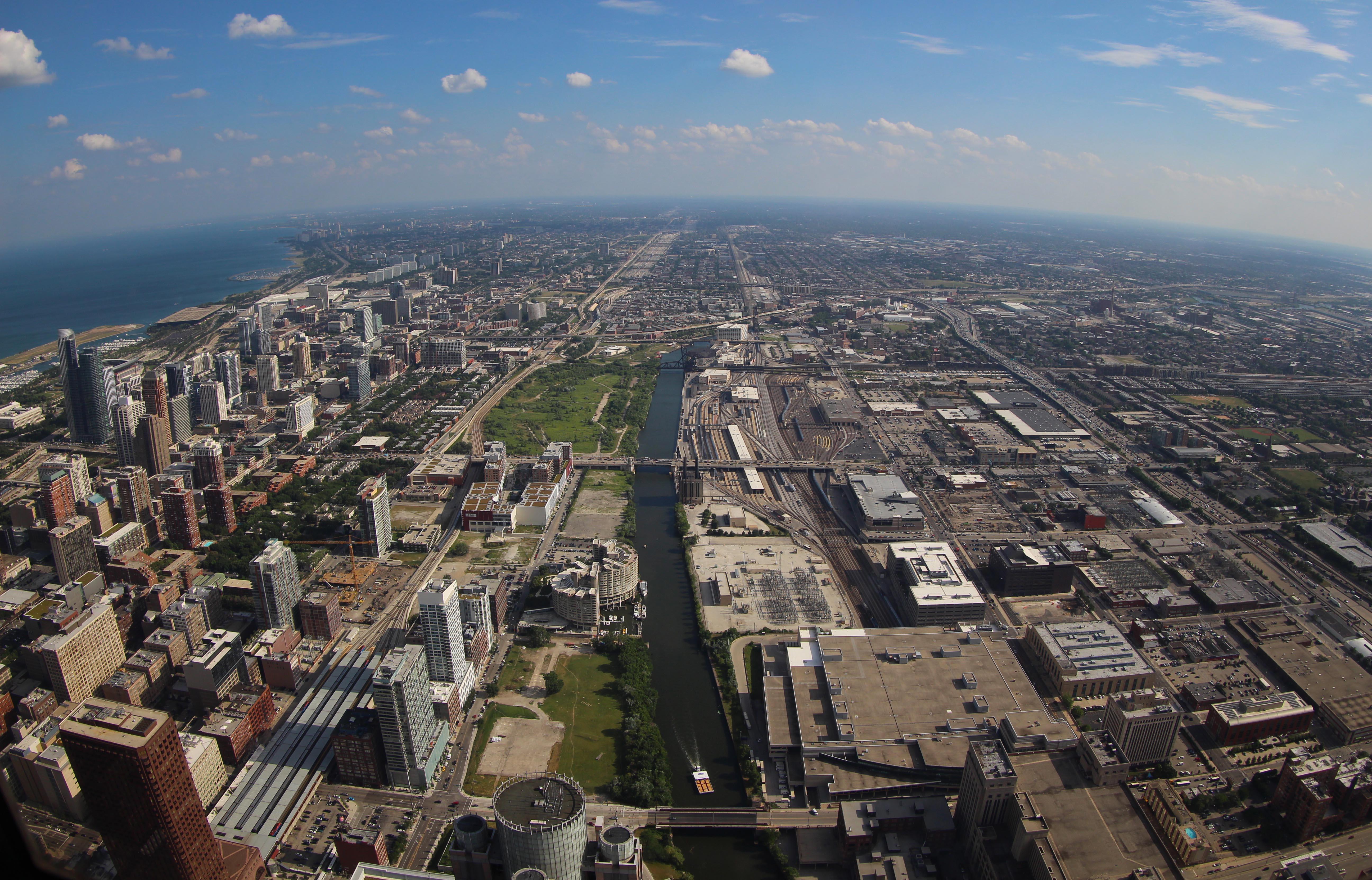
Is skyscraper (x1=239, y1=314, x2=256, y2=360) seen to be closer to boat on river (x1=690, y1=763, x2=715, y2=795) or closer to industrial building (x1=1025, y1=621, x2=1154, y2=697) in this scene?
boat on river (x1=690, y1=763, x2=715, y2=795)

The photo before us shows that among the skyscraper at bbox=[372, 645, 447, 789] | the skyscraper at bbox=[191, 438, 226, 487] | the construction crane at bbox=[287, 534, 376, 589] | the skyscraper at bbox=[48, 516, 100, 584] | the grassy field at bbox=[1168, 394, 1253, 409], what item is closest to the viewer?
the skyscraper at bbox=[372, 645, 447, 789]

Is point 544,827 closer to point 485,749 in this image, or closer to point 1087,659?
point 485,749

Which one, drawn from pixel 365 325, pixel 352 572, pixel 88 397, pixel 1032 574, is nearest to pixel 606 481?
pixel 352 572

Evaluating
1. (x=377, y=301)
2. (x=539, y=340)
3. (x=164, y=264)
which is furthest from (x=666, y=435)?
(x=164, y=264)

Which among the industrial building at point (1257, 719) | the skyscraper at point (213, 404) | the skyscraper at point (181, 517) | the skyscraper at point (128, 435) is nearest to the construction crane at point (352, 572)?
the skyscraper at point (181, 517)

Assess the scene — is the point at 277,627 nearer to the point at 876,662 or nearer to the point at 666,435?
the point at 876,662

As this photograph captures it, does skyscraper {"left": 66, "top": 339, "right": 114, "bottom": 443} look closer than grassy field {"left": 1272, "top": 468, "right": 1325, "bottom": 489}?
No

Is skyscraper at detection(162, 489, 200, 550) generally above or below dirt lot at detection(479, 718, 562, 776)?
above

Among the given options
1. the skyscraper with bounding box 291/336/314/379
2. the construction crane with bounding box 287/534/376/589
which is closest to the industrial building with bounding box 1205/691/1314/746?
the construction crane with bounding box 287/534/376/589
